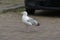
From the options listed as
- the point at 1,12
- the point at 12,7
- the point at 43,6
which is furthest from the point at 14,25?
the point at 12,7

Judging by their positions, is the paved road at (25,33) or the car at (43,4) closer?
the paved road at (25,33)

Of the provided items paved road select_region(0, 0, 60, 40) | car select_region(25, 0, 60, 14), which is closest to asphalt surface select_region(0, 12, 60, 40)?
paved road select_region(0, 0, 60, 40)

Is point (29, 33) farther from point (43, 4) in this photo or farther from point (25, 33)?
point (43, 4)

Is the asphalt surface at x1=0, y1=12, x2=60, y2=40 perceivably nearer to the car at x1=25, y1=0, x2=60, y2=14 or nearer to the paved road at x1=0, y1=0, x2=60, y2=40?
the paved road at x1=0, y1=0, x2=60, y2=40

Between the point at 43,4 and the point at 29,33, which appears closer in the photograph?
the point at 29,33

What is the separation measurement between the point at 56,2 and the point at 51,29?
2.58 meters

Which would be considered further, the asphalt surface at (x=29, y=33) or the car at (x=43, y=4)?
the car at (x=43, y=4)

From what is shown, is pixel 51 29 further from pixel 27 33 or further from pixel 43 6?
pixel 43 6

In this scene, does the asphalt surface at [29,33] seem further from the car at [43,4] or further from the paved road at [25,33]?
the car at [43,4]

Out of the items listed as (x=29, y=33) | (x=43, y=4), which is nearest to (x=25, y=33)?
(x=29, y=33)

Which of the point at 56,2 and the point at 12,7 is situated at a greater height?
the point at 56,2

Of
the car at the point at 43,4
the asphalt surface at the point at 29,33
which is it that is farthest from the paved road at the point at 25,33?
the car at the point at 43,4

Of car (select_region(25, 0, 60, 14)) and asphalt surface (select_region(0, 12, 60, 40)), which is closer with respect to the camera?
asphalt surface (select_region(0, 12, 60, 40))

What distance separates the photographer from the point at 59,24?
30.0 ft
